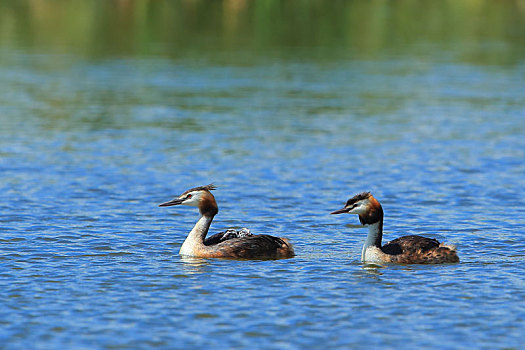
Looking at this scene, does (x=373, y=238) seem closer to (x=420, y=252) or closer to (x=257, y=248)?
(x=420, y=252)

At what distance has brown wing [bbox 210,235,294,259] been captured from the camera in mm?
15727

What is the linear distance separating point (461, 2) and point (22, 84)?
57543mm

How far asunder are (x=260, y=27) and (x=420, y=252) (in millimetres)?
55428

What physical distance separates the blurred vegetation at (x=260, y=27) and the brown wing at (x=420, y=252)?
38786 mm

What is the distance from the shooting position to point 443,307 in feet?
42.8

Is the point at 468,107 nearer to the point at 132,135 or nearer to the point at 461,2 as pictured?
the point at 132,135

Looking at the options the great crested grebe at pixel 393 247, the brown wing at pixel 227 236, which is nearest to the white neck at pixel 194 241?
the brown wing at pixel 227 236

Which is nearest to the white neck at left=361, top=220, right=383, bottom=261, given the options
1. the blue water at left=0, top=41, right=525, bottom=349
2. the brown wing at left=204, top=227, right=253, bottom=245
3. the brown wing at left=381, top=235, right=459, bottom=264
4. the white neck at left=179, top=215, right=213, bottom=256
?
the brown wing at left=381, top=235, right=459, bottom=264

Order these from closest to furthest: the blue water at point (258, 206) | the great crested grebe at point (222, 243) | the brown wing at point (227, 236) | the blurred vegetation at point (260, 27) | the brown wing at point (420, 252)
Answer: the blue water at point (258, 206) → the brown wing at point (420, 252) → the great crested grebe at point (222, 243) → the brown wing at point (227, 236) → the blurred vegetation at point (260, 27)

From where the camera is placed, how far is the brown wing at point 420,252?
50.4 ft

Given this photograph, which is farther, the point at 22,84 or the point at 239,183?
the point at 22,84

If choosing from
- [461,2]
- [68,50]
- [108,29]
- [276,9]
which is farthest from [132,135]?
[461,2]

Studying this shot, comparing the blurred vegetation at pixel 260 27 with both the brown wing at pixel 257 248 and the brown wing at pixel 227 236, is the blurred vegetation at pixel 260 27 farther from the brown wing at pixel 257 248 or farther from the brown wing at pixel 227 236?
the brown wing at pixel 257 248

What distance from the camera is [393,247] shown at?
15586 mm
